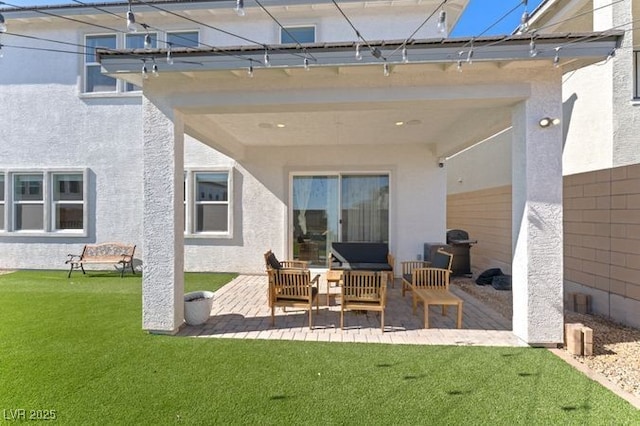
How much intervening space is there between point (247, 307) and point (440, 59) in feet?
16.2

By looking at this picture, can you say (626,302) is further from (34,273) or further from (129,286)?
(34,273)

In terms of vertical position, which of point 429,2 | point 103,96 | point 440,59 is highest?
point 429,2

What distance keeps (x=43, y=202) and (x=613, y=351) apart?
42.4 feet

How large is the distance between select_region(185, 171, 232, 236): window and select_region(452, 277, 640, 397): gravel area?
6856 mm

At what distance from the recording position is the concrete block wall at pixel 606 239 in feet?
15.1

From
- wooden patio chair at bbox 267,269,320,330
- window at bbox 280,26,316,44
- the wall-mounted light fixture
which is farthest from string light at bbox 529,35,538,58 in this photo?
window at bbox 280,26,316,44

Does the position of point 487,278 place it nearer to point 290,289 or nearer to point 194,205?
point 290,289

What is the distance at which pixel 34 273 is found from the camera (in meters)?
8.49

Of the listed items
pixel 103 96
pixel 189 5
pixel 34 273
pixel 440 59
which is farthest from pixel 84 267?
pixel 440 59

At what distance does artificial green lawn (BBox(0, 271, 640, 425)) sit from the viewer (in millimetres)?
2672

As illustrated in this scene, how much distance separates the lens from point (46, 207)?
8914 mm

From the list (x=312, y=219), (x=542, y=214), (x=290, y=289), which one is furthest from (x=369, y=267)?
(x=542, y=214)

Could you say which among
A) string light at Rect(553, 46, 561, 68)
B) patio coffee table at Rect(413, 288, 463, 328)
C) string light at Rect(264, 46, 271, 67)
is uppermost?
string light at Rect(264, 46, 271, 67)

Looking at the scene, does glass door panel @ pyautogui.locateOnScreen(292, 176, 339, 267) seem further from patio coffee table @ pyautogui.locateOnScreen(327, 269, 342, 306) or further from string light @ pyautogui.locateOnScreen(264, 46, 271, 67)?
string light @ pyautogui.locateOnScreen(264, 46, 271, 67)
